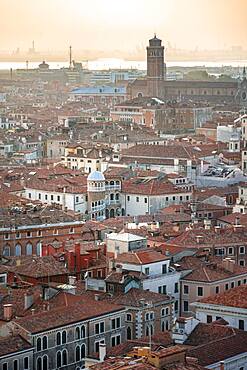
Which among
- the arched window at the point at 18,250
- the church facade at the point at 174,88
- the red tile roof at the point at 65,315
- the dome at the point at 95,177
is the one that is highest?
the red tile roof at the point at 65,315

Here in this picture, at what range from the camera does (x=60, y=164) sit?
4906 cm

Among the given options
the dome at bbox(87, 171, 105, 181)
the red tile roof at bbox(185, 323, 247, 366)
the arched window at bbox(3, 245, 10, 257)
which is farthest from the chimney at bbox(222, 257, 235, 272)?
the dome at bbox(87, 171, 105, 181)

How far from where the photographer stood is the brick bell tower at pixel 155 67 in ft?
306

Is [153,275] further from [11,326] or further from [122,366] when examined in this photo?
[122,366]

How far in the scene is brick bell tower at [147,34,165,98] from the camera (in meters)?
93.1

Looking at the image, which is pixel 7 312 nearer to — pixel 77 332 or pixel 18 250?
pixel 77 332

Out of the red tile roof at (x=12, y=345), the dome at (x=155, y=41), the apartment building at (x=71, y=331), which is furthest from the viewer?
the dome at (x=155, y=41)

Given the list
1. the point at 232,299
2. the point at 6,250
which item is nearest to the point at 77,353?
the point at 232,299

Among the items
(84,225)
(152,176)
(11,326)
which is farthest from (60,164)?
(11,326)

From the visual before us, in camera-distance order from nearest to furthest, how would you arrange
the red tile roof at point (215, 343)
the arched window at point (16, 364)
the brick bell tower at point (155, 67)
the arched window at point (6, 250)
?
the red tile roof at point (215, 343) < the arched window at point (16, 364) < the arched window at point (6, 250) < the brick bell tower at point (155, 67)

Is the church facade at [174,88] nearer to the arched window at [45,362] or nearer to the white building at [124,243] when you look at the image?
the white building at [124,243]

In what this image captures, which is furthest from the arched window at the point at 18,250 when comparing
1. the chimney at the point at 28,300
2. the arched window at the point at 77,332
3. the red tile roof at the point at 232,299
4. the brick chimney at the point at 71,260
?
the arched window at the point at 77,332

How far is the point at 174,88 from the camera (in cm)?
9562

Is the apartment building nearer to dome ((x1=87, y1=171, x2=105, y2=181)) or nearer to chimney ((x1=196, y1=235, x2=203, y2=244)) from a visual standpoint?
chimney ((x1=196, y1=235, x2=203, y2=244))
